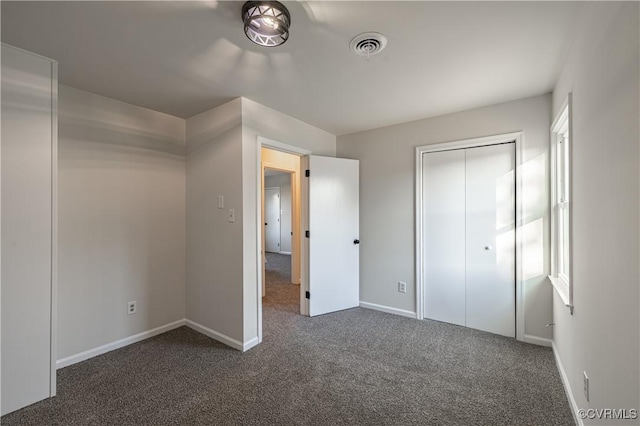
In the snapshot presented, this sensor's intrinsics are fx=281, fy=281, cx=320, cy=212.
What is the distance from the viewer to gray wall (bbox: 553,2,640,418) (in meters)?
1.01

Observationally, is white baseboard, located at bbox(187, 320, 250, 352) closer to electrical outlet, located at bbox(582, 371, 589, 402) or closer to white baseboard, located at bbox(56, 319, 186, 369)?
white baseboard, located at bbox(56, 319, 186, 369)

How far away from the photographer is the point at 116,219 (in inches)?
104

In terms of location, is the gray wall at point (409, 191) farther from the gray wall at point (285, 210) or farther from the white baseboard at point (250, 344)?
the gray wall at point (285, 210)

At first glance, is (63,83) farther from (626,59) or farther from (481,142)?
(481,142)

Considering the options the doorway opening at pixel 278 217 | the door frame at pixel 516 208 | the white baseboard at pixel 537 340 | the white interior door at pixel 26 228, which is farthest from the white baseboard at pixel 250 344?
the doorway opening at pixel 278 217

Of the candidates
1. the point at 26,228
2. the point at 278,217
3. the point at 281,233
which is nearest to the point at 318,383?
the point at 26,228

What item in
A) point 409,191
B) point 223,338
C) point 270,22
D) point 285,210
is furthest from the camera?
point 285,210

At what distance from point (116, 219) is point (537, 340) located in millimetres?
4099

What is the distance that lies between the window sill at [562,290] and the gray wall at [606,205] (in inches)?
3.9

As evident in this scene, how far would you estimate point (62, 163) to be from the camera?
2314mm

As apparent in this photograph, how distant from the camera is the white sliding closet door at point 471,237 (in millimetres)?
2816

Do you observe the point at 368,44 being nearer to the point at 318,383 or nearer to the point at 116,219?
the point at 318,383

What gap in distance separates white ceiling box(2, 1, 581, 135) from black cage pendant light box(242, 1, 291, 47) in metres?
0.08

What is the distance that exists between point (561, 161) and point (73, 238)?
4.19m
